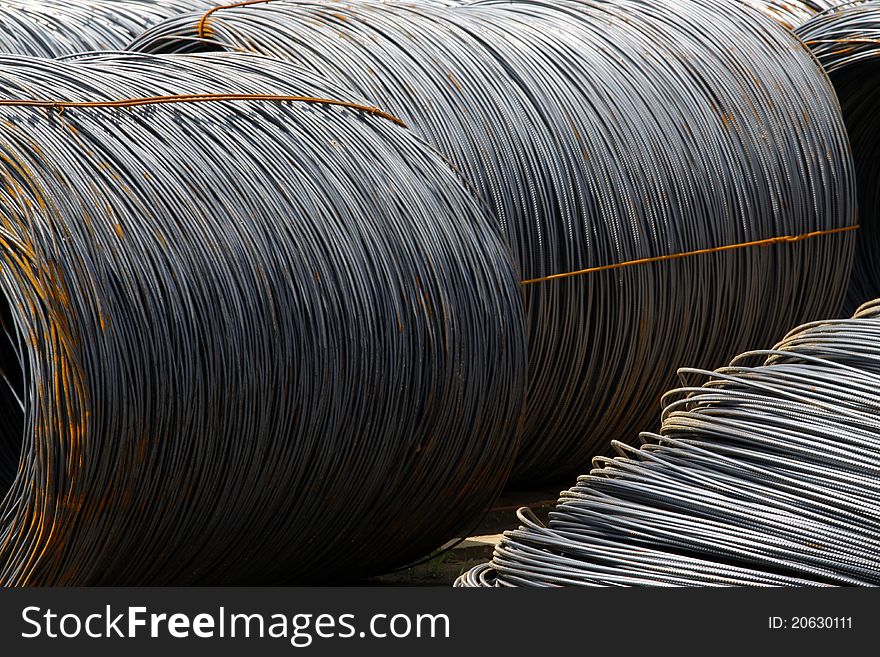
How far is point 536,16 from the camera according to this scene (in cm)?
488

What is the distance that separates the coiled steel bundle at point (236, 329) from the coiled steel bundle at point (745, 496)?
1.80ft

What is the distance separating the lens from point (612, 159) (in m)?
4.35

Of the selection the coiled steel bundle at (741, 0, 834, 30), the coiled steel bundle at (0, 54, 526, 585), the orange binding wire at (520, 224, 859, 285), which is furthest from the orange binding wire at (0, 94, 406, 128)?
the coiled steel bundle at (741, 0, 834, 30)

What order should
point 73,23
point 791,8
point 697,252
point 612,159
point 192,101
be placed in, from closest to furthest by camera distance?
1. point 192,101
2. point 612,159
3. point 697,252
4. point 791,8
5. point 73,23

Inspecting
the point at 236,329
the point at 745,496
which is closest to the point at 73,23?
the point at 236,329

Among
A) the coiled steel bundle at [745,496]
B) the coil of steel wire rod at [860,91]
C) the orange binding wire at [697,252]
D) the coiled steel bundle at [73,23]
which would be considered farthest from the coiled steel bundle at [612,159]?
the coiled steel bundle at [73,23]

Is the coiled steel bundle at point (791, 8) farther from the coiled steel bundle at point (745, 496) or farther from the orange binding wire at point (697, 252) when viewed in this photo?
the coiled steel bundle at point (745, 496)

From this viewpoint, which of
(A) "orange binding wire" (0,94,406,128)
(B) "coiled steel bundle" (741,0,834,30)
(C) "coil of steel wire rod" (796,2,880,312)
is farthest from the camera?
(B) "coiled steel bundle" (741,0,834,30)

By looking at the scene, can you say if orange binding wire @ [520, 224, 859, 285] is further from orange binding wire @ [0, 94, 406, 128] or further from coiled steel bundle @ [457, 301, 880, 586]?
coiled steel bundle @ [457, 301, 880, 586]

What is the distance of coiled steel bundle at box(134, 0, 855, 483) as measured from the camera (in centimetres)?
419

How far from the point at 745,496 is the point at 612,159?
182cm

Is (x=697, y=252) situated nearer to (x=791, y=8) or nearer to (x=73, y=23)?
(x=791, y=8)

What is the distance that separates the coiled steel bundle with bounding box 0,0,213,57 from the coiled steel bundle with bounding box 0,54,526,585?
2243mm
